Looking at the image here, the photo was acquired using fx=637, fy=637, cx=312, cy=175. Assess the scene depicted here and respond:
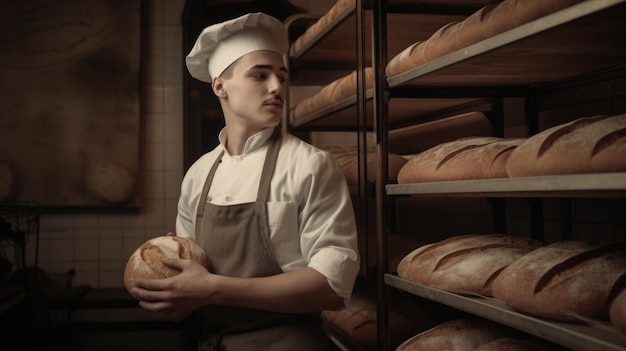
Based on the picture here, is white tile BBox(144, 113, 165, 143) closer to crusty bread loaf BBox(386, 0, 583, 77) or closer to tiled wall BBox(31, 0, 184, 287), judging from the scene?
tiled wall BBox(31, 0, 184, 287)

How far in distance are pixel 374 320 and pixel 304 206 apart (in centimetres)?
85

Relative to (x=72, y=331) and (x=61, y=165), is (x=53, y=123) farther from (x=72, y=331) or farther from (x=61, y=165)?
(x=72, y=331)

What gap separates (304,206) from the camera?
180cm

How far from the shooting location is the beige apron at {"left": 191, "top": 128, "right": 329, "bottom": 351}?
1797 mm

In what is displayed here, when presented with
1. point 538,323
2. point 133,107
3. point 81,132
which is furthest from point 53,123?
point 538,323

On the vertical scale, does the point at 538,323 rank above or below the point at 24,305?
above

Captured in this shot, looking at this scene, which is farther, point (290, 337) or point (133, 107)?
point (133, 107)

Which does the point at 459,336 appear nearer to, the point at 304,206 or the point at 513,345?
the point at 513,345

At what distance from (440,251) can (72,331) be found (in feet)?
9.64

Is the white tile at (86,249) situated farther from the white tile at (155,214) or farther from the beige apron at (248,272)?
the beige apron at (248,272)

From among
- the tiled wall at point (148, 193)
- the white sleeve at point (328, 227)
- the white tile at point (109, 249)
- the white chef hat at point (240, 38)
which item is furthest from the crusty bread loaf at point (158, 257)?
the white tile at point (109, 249)

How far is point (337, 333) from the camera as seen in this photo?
267 cm

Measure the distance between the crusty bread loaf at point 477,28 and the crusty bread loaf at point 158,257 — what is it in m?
0.82

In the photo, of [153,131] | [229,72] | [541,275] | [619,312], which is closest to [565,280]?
[541,275]
